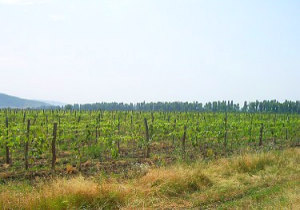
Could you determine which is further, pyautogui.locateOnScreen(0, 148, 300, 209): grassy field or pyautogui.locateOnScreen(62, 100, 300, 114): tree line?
pyautogui.locateOnScreen(62, 100, 300, 114): tree line

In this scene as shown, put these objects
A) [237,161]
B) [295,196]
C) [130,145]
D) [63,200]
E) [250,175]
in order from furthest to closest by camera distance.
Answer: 1. [130,145]
2. [237,161]
3. [250,175]
4. [295,196]
5. [63,200]

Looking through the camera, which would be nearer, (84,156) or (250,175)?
(250,175)

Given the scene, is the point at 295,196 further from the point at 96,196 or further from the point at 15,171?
the point at 15,171

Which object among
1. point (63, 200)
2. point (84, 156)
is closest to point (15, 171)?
point (84, 156)

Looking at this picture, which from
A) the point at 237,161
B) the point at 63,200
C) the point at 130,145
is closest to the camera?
the point at 63,200

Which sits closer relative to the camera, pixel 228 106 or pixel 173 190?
pixel 173 190

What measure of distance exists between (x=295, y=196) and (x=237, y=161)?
3956 millimetres

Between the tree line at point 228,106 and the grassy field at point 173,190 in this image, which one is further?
the tree line at point 228,106

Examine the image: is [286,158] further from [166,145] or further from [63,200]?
[63,200]

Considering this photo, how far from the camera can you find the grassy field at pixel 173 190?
680 centimetres

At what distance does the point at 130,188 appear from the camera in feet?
25.8

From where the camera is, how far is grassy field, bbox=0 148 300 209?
22.3 feet

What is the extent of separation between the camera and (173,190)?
8.33 m

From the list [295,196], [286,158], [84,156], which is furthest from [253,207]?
[84,156]
